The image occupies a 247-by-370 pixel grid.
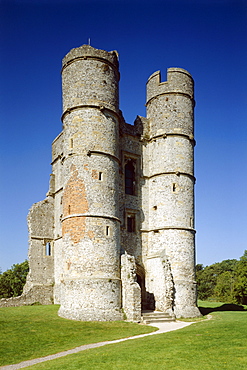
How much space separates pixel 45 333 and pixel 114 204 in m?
8.09

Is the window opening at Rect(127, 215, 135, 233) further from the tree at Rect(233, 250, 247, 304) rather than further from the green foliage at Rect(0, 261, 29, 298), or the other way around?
the green foliage at Rect(0, 261, 29, 298)

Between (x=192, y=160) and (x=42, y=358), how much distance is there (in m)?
16.6

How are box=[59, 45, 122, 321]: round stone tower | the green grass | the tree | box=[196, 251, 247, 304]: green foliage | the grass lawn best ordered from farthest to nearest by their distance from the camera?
box=[196, 251, 247, 304]: green foliage < the tree < box=[59, 45, 122, 321]: round stone tower < the green grass < the grass lawn

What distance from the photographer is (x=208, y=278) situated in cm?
6206

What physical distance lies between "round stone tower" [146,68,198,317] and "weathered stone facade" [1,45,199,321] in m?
0.06

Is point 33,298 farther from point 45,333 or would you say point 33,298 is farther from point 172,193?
point 172,193

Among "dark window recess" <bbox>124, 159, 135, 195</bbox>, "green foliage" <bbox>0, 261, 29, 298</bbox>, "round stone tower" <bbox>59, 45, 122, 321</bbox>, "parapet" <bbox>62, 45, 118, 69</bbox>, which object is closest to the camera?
"round stone tower" <bbox>59, 45, 122, 321</bbox>

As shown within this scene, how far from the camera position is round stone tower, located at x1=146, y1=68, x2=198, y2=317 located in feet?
74.5

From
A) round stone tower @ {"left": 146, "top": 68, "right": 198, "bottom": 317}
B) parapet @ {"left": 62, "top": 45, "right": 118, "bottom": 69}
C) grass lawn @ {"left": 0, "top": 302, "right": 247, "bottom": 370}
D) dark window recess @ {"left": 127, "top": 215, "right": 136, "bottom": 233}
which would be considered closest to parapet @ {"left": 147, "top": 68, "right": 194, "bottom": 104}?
round stone tower @ {"left": 146, "top": 68, "right": 198, "bottom": 317}

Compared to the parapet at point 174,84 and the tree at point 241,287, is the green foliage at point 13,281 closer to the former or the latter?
the tree at point 241,287

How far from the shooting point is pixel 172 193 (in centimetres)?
2403

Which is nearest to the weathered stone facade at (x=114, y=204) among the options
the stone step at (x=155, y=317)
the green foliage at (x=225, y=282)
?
the stone step at (x=155, y=317)

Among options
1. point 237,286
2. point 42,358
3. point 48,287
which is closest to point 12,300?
point 48,287

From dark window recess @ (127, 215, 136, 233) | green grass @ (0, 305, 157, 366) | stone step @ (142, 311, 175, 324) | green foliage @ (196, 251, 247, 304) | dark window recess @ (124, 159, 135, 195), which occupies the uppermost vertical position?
dark window recess @ (124, 159, 135, 195)
